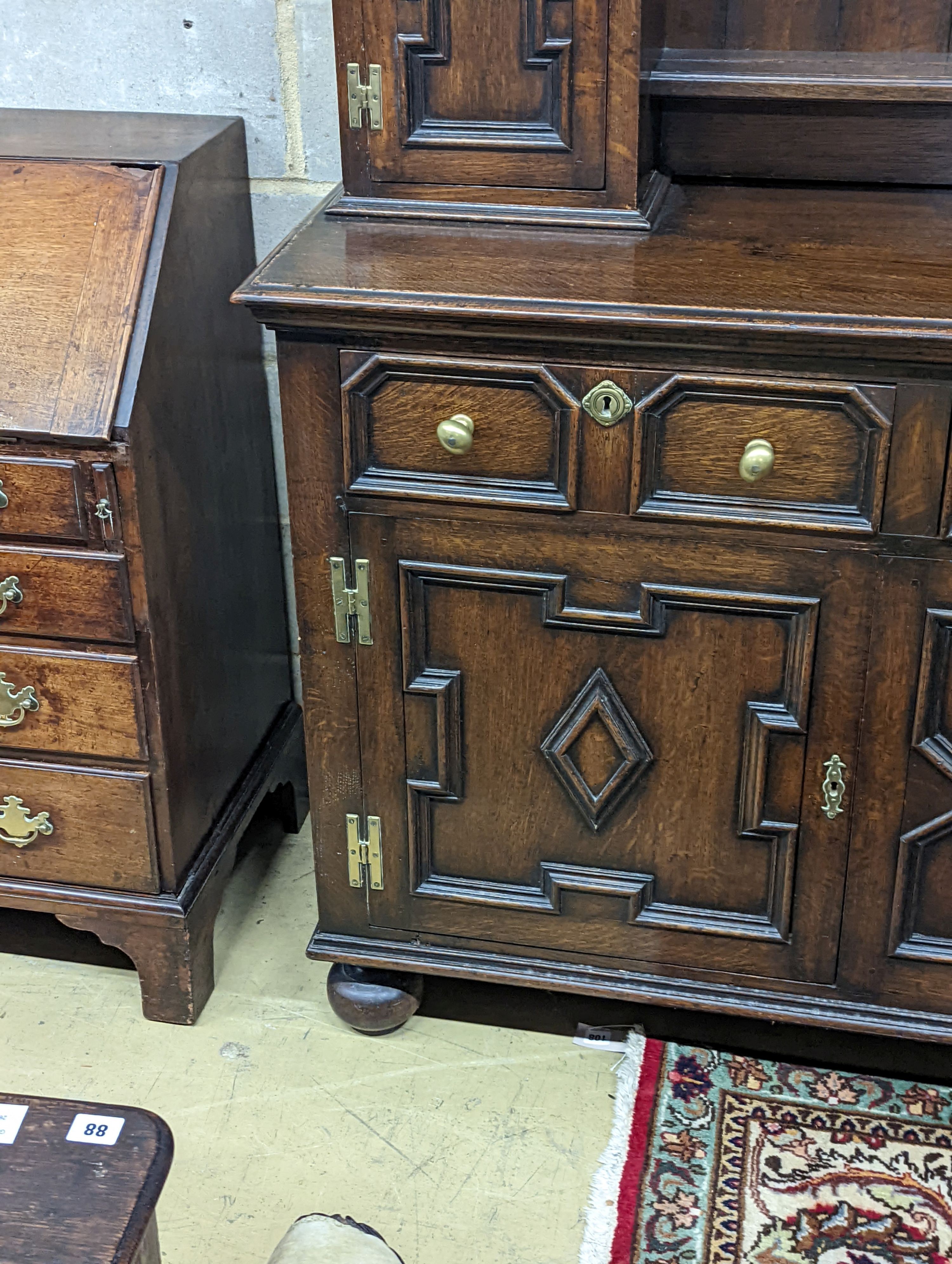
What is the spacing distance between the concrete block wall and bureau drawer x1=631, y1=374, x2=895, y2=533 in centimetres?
81

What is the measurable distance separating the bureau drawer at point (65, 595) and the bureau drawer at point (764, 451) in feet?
2.16

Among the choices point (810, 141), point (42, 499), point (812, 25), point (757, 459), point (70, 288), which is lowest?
point (42, 499)

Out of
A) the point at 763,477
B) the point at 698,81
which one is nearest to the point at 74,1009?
the point at 763,477

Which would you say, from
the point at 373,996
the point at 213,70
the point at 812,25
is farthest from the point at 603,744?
the point at 213,70

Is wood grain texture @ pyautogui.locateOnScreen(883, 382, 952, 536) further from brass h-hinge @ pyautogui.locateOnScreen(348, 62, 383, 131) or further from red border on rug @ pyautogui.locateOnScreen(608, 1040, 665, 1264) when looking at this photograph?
red border on rug @ pyautogui.locateOnScreen(608, 1040, 665, 1264)

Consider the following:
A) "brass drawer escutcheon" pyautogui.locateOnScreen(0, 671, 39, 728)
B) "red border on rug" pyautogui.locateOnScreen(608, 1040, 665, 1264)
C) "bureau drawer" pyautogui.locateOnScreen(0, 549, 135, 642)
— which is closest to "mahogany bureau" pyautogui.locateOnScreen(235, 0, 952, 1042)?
"red border on rug" pyautogui.locateOnScreen(608, 1040, 665, 1264)

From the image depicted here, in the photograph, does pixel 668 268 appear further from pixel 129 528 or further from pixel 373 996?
pixel 373 996

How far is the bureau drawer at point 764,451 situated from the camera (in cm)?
151

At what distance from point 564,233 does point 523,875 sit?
2.65 feet

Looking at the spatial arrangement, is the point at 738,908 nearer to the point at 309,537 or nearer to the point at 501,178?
the point at 309,537

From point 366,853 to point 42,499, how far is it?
611 millimetres

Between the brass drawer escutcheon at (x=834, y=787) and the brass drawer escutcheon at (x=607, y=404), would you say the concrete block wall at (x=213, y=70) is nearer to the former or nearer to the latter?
the brass drawer escutcheon at (x=607, y=404)

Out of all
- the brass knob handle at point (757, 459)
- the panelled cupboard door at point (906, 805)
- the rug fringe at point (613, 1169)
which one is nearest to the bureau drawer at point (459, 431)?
the brass knob handle at point (757, 459)

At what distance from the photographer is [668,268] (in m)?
1.59
